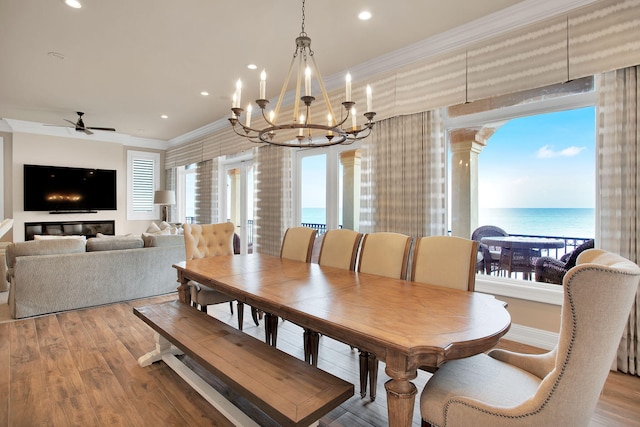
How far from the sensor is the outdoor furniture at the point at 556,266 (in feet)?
9.19

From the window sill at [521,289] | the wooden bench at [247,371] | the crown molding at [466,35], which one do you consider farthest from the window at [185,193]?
the window sill at [521,289]

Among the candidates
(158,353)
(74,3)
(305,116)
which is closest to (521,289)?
(305,116)

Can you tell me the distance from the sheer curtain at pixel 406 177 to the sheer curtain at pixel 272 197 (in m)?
1.55

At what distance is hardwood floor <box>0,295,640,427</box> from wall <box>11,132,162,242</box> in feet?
13.8

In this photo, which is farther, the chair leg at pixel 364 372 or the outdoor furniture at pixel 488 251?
the outdoor furniture at pixel 488 251

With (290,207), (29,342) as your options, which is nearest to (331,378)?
(29,342)

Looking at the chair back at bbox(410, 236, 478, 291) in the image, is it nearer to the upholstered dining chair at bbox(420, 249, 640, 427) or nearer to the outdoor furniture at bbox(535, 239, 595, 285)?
the upholstered dining chair at bbox(420, 249, 640, 427)

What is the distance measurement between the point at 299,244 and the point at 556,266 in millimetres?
2374

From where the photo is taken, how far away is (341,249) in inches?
112

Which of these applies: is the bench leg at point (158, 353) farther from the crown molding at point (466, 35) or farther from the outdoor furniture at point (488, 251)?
the crown molding at point (466, 35)

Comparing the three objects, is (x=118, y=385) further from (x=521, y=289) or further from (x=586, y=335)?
(x=521, y=289)

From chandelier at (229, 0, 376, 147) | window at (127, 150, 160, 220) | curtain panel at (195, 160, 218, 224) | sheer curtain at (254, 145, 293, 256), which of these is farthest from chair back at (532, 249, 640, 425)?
window at (127, 150, 160, 220)

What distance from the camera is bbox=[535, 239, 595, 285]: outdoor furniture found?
2801mm

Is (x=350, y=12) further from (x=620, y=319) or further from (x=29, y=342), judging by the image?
(x=29, y=342)
